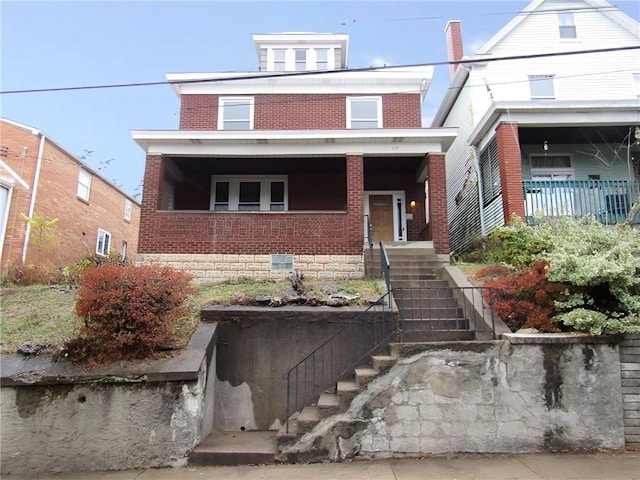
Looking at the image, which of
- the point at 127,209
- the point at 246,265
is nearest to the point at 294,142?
the point at 246,265

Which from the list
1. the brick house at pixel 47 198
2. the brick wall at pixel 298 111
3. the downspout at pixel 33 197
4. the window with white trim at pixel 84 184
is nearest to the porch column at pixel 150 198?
the brick wall at pixel 298 111

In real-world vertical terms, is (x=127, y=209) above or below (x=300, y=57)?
below

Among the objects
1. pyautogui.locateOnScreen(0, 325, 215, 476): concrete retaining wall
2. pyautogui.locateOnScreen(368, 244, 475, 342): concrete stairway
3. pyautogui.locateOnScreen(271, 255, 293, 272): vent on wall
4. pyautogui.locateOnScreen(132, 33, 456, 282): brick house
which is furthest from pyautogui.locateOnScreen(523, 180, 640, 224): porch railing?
pyautogui.locateOnScreen(0, 325, 215, 476): concrete retaining wall

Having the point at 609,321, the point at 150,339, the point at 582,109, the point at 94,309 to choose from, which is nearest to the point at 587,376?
the point at 609,321

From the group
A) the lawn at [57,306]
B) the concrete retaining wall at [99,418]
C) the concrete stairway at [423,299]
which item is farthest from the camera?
the concrete stairway at [423,299]

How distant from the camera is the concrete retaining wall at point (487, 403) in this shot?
5660 millimetres

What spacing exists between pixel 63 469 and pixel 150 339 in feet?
6.20

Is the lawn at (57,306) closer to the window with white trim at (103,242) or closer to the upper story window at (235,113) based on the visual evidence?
the upper story window at (235,113)

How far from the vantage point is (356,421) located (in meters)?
5.67

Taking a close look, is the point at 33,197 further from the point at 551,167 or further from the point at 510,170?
the point at 551,167

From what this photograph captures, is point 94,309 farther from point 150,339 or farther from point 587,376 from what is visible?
point 587,376

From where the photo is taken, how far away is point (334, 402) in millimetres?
5879

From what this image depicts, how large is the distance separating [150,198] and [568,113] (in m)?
12.0

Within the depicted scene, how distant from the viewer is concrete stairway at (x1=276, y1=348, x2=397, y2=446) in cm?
563
